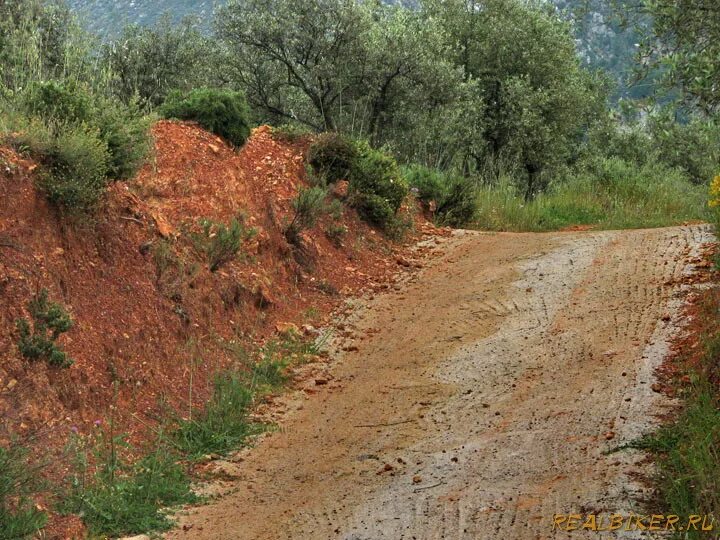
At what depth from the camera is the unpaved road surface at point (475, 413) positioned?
20.6ft

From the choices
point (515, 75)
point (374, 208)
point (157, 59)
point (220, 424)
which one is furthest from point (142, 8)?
point (220, 424)

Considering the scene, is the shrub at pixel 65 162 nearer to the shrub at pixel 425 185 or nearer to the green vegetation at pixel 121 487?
the green vegetation at pixel 121 487

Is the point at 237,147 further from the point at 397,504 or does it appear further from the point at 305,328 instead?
the point at 397,504

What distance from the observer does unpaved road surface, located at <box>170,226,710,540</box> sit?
247 inches

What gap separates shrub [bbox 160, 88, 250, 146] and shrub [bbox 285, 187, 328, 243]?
1254mm

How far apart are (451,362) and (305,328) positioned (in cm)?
191

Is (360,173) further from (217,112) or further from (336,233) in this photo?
(217,112)

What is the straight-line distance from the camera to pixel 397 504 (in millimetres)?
6480

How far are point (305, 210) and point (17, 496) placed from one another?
724 centimetres

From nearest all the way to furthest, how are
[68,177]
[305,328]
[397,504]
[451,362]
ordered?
[397,504] → [68,177] → [451,362] → [305,328]

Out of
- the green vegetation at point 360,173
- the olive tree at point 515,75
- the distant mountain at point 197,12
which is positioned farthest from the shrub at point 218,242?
the distant mountain at point 197,12

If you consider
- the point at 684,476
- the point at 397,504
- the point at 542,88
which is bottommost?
the point at 397,504

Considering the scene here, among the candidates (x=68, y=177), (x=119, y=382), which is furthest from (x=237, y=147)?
(x=119, y=382)

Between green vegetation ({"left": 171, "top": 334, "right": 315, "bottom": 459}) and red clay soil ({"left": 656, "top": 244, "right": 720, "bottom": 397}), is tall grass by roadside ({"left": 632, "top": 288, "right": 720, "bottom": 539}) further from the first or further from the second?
green vegetation ({"left": 171, "top": 334, "right": 315, "bottom": 459})
